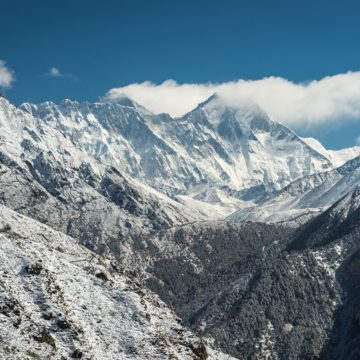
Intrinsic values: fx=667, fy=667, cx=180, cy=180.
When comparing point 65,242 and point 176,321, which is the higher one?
point 65,242

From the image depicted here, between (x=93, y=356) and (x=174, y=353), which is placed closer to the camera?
(x=93, y=356)

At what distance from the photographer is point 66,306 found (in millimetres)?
133625

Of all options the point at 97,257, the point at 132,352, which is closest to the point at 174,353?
the point at 132,352

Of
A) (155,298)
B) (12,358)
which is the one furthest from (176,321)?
(12,358)

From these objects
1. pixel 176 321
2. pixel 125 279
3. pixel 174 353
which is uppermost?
pixel 125 279

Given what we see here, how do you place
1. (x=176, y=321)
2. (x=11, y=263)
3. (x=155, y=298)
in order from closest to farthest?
(x=11, y=263) → (x=176, y=321) → (x=155, y=298)

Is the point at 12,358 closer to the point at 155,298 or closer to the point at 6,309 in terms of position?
the point at 6,309

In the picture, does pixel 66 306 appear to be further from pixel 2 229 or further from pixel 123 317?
pixel 2 229

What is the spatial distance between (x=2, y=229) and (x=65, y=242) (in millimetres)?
23619

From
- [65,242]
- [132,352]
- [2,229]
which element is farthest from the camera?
[65,242]

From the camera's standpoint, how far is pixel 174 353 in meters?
132

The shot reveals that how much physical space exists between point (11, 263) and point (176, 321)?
3877cm

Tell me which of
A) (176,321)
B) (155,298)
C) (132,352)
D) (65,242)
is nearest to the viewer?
(132,352)

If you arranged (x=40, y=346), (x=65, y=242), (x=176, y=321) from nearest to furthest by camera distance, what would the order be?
(x=40, y=346)
(x=176, y=321)
(x=65, y=242)
